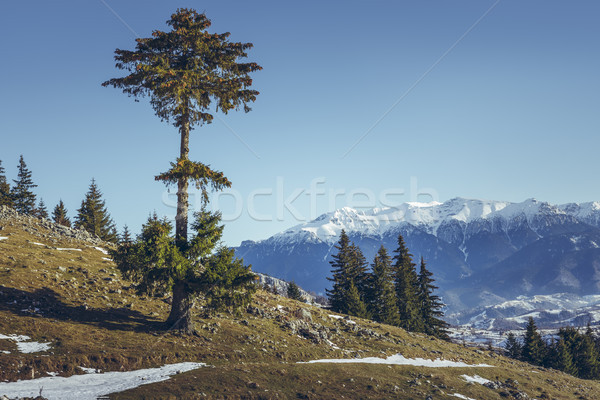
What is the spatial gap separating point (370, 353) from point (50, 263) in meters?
28.7

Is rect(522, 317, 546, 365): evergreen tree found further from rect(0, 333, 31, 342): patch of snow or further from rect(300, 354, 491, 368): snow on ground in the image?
rect(0, 333, 31, 342): patch of snow

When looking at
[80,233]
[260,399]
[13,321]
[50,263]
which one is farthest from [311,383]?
[80,233]

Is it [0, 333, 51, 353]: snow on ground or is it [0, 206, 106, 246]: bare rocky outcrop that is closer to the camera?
[0, 333, 51, 353]: snow on ground

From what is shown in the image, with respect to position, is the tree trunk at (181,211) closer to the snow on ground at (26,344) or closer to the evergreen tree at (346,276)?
the snow on ground at (26,344)

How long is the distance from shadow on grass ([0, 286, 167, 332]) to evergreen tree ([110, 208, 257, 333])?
2.19m

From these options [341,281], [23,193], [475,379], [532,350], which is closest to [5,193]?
[23,193]

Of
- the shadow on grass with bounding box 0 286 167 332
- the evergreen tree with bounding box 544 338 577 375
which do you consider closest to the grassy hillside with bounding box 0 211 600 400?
the shadow on grass with bounding box 0 286 167 332

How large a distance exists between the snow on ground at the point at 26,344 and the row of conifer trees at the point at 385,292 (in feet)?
157

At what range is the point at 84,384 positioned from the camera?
1820 centimetres

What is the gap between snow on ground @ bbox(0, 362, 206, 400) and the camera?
16672 millimetres

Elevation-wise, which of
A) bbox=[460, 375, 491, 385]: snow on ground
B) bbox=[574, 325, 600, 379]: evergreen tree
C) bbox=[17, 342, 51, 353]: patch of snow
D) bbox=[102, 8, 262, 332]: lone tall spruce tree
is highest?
bbox=[102, 8, 262, 332]: lone tall spruce tree

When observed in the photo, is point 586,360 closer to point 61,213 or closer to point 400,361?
point 400,361

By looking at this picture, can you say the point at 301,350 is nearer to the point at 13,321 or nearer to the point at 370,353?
the point at 370,353

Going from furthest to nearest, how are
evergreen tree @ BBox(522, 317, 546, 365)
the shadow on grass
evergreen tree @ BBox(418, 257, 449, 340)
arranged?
evergreen tree @ BBox(522, 317, 546, 365)
evergreen tree @ BBox(418, 257, 449, 340)
the shadow on grass
